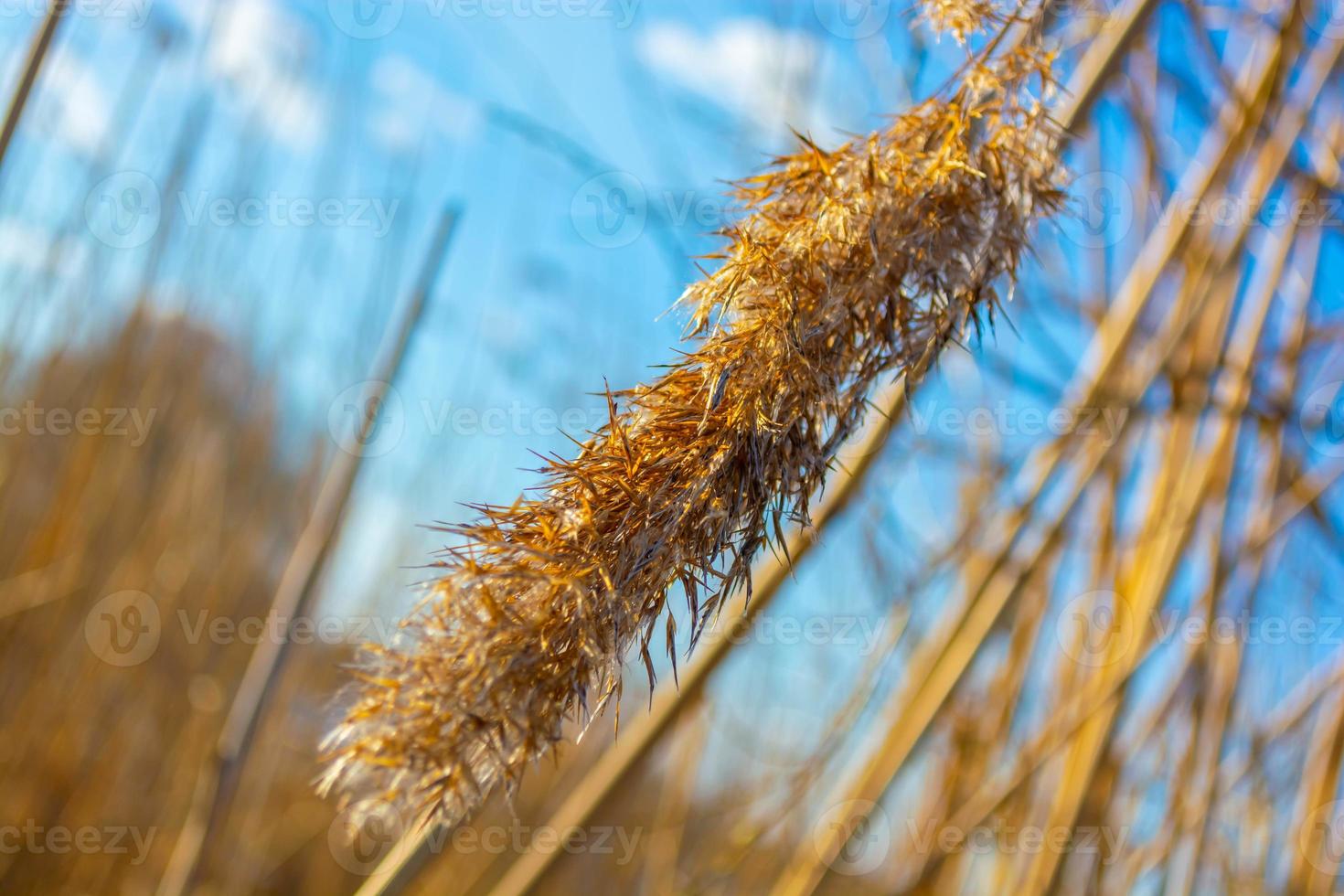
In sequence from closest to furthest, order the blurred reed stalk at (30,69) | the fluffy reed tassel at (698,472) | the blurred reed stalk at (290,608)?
the fluffy reed tassel at (698,472), the blurred reed stalk at (30,69), the blurred reed stalk at (290,608)

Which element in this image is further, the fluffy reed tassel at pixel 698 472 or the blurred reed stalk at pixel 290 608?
the blurred reed stalk at pixel 290 608

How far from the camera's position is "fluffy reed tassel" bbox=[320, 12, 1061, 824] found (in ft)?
1.08

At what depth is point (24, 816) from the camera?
156 cm

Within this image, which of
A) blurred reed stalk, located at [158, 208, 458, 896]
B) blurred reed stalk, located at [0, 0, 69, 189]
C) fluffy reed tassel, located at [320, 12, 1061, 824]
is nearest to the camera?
fluffy reed tassel, located at [320, 12, 1061, 824]

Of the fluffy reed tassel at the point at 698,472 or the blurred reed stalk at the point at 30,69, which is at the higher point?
the blurred reed stalk at the point at 30,69

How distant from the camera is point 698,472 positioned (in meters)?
0.33

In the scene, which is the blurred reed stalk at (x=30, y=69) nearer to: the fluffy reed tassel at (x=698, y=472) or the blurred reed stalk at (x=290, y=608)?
the blurred reed stalk at (x=290, y=608)

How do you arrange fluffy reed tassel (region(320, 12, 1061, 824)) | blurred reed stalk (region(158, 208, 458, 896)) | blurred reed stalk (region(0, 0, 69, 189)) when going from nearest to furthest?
fluffy reed tassel (region(320, 12, 1061, 824)), blurred reed stalk (region(0, 0, 69, 189)), blurred reed stalk (region(158, 208, 458, 896))

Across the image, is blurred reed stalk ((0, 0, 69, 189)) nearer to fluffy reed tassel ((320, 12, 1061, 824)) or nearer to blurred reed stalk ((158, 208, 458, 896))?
blurred reed stalk ((158, 208, 458, 896))

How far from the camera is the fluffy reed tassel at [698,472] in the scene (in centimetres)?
33

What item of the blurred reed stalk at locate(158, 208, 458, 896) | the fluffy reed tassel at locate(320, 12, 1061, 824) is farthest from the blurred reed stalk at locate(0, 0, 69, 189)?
the fluffy reed tassel at locate(320, 12, 1061, 824)

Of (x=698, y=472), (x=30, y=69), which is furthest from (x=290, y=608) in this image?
(x=698, y=472)

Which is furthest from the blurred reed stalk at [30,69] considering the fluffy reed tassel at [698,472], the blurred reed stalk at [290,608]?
the fluffy reed tassel at [698,472]

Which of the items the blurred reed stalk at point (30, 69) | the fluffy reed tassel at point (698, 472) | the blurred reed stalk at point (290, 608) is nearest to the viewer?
the fluffy reed tassel at point (698, 472)
